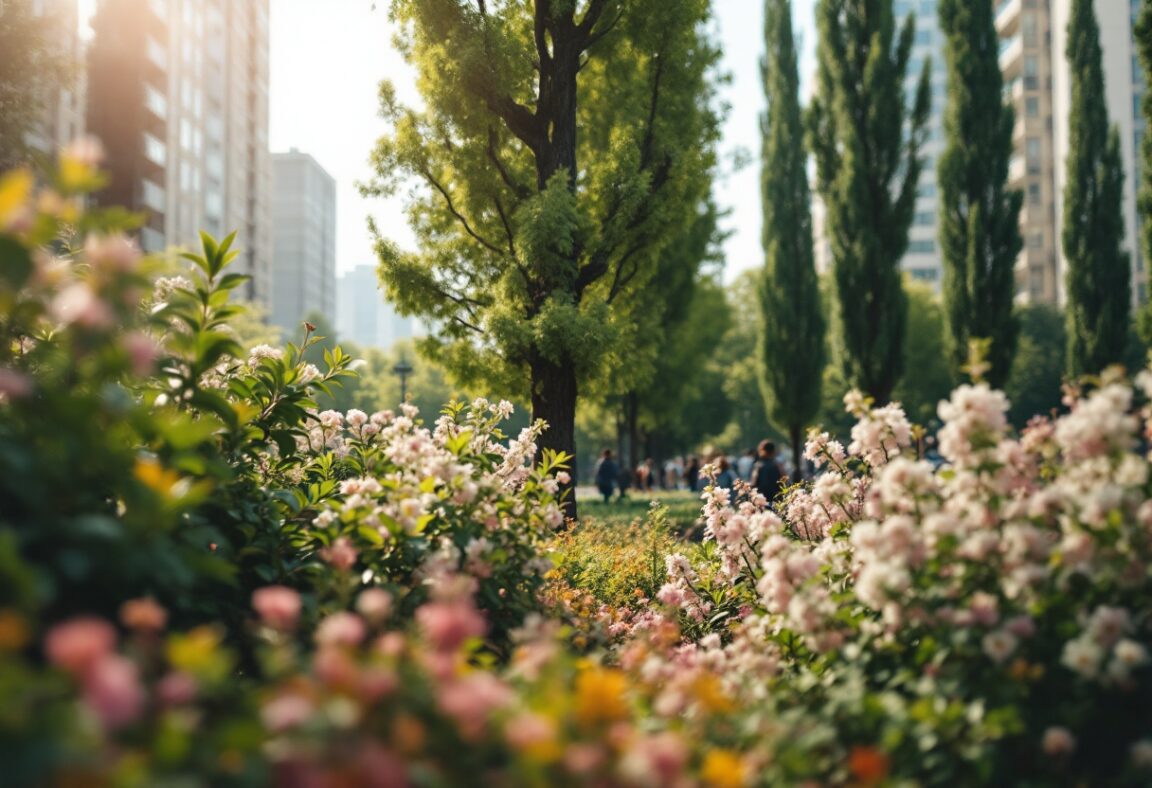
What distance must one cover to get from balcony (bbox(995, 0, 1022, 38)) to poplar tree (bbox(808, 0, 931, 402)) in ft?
116

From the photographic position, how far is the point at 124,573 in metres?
1.78

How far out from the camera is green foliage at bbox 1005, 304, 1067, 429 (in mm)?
39438

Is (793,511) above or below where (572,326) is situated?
below

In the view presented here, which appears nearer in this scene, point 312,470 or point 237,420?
point 237,420

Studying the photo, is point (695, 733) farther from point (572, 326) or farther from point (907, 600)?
point (572, 326)

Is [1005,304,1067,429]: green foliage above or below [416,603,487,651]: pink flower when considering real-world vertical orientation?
above

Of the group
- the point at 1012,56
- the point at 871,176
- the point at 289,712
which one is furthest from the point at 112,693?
the point at 1012,56

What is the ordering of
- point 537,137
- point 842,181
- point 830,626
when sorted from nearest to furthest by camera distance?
point 830,626, point 537,137, point 842,181

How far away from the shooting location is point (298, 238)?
101 m

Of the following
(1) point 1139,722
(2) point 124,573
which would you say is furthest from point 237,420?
(1) point 1139,722

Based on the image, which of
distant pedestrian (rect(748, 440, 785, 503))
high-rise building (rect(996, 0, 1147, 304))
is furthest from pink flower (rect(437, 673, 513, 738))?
high-rise building (rect(996, 0, 1147, 304))

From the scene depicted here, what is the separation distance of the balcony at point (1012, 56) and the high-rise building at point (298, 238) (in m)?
70.0

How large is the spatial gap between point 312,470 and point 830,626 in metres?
3.43

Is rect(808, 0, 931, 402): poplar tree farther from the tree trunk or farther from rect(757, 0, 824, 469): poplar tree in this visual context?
the tree trunk
